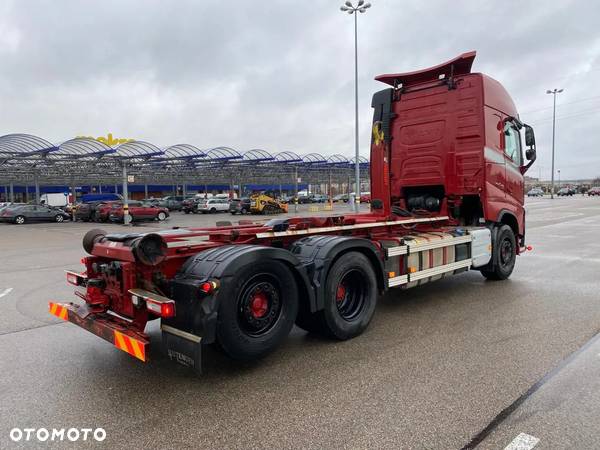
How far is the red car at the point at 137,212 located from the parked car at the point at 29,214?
481cm

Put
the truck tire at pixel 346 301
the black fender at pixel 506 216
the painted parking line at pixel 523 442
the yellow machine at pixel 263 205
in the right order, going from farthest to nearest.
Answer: the yellow machine at pixel 263 205 < the black fender at pixel 506 216 < the truck tire at pixel 346 301 < the painted parking line at pixel 523 442

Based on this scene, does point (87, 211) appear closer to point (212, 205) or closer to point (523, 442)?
point (212, 205)

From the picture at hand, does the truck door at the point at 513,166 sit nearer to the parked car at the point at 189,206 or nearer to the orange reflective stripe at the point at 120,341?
the orange reflective stripe at the point at 120,341

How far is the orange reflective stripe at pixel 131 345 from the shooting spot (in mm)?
3395

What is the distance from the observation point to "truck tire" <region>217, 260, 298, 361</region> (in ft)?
11.8

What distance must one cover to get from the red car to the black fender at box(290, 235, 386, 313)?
85.0 ft

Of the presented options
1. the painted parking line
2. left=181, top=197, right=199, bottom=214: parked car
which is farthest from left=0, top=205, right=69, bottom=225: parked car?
the painted parking line

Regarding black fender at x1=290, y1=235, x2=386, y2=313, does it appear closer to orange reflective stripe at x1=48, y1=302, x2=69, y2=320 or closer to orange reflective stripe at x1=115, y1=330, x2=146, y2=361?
orange reflective stripe at x1=115, y1=330, x2=146, y2=361

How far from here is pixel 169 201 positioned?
153 feet

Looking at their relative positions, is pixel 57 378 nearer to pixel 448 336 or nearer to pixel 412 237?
pixel 448 336

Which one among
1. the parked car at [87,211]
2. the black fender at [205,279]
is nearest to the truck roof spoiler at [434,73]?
the black fender at [205,279]

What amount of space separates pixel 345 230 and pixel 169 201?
4373 cm

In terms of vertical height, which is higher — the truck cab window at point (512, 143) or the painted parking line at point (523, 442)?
the truck cab window at point (512, 143)

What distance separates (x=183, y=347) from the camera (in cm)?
345
